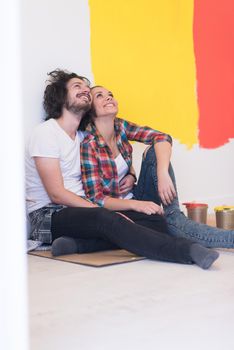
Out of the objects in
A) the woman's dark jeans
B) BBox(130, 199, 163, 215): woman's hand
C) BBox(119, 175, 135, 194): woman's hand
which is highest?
BBox(119, 175, 135, 194): woman's hand

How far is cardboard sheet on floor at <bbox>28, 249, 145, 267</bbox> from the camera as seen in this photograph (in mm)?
1763

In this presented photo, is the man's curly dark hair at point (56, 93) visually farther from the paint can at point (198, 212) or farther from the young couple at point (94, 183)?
the paint can at point (198, 212)

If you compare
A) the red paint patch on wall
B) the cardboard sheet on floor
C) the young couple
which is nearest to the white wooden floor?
the cardboard sheet on floor

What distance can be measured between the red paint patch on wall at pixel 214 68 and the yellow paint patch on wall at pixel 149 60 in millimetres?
62

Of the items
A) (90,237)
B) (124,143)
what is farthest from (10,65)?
(124,143)

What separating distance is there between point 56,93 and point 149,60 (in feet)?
2.42

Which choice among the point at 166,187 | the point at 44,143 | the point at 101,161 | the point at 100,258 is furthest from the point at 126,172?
the point at 100,258

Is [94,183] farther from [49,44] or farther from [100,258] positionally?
[49,44]

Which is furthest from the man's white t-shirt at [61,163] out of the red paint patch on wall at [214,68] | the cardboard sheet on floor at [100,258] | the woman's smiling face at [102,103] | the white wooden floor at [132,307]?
the red paint patch on wall at [214,68]

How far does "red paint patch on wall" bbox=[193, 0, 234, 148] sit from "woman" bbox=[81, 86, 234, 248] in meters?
0.84

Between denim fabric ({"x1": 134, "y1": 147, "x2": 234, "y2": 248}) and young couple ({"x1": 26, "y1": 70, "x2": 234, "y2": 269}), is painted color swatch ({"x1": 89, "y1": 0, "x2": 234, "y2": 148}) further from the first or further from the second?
denim fabric ({"x1": 134, "y1": 147, "x2": 234, "y2": 248})

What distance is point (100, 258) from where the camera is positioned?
183 centimetres

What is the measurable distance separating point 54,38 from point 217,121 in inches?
46.7

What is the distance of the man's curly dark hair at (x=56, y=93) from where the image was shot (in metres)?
2.22
